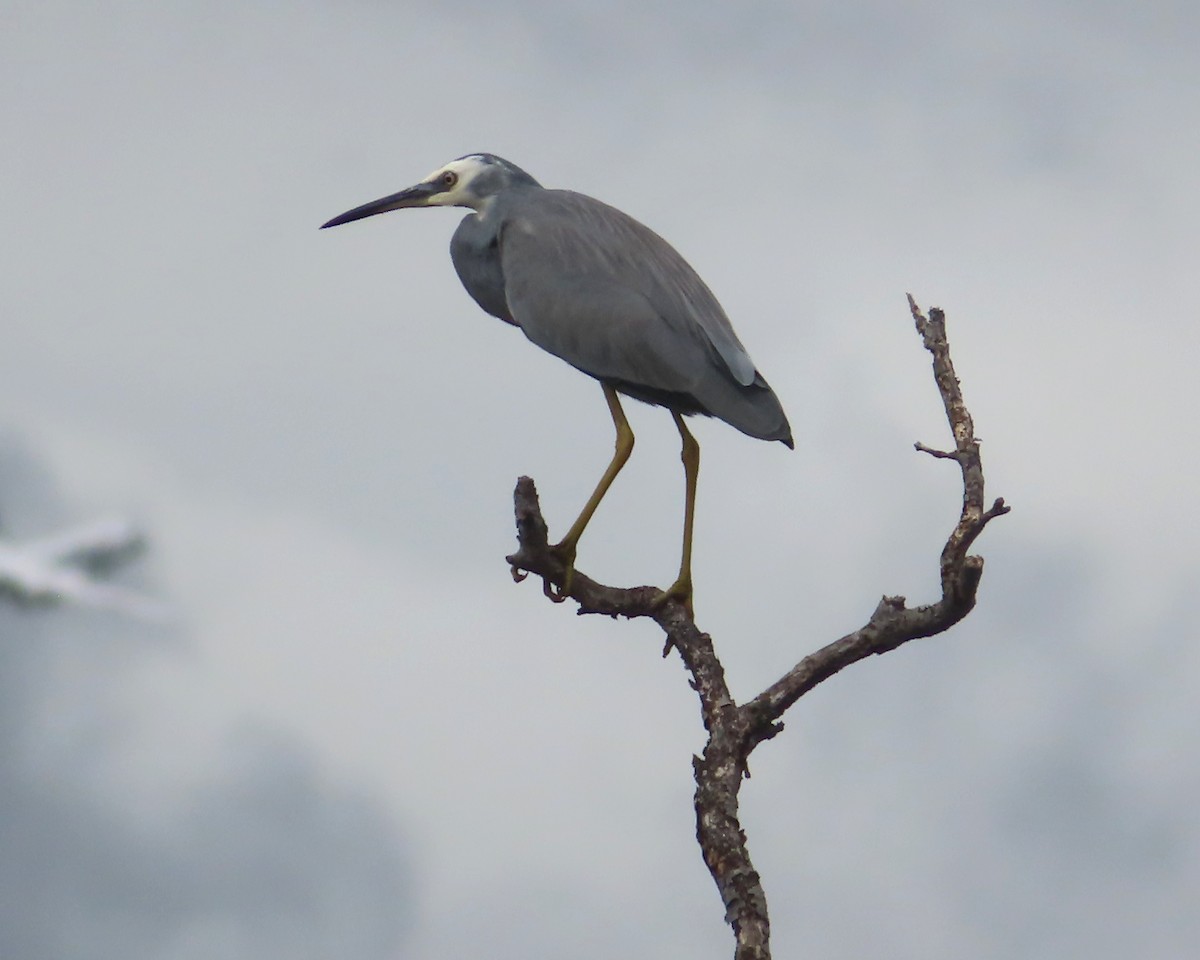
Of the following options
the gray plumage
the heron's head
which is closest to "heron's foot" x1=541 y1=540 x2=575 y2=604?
the gray plumage

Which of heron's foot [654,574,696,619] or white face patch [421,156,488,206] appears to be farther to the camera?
white face patch [421,156,488,206]

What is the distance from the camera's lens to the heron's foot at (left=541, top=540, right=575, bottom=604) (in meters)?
8.67

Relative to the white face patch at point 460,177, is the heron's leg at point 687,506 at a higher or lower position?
lower

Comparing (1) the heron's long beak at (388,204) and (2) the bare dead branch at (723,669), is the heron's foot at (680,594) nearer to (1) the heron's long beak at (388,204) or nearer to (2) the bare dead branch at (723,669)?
(2) the bare dead branch at (723,669)

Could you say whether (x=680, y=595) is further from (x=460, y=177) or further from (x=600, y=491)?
(x=460, y=177)

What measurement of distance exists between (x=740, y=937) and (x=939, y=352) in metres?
3.23

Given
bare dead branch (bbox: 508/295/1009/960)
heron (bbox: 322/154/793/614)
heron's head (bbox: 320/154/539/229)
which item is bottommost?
bare dead branch (bbox: 508/295/1009/960)

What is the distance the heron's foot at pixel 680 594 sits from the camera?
8.82 metres

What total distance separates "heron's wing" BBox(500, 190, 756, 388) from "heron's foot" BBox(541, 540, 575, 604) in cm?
120

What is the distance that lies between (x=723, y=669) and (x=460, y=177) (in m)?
4.65

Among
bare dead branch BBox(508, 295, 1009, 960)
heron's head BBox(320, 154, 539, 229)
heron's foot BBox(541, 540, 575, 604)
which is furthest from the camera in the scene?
heron's head BBox(320, 154, 539, 229)

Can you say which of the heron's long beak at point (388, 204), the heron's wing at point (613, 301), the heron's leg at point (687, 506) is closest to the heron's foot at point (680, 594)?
the heron's leg at point (687, 506)

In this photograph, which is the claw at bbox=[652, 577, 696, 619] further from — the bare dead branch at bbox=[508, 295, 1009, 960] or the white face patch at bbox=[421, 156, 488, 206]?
the white face patch at bbox=[421, 156, 488, 206]

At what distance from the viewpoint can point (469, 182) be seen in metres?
11.2
